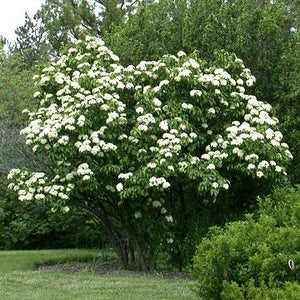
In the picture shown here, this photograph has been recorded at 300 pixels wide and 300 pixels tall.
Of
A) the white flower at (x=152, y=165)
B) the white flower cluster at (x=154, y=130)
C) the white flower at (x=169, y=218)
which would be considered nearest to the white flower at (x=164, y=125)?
the white flower cluster at (x=154, y=130)

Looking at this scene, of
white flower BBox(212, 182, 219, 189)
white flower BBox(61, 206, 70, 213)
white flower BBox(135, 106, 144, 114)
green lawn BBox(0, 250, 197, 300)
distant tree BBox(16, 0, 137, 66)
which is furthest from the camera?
distant tree BBox(16, 0, 137, 66)

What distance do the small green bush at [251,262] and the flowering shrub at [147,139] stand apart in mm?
2972

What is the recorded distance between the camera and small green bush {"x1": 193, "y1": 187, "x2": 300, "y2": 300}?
5.73 meters

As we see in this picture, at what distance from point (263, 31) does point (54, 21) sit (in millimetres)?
16888

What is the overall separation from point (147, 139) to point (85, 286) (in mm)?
2571

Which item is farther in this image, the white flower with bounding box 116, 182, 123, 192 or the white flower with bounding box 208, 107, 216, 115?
the white flower with bounding box 208, 107, 216, 115

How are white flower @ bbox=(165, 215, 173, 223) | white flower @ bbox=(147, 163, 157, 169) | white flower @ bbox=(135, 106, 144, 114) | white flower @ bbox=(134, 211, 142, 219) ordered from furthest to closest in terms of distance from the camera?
1. white flower @ bbox=(134, 211, 142, 219)
2. white flower @ bbox=(165, 215, 173, 223)
3. white flower @ bbox=(135, 106, 144, 114)
4. white flower @ bbox=(147, 163, 157, 169)

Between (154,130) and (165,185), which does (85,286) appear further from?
(154,130)

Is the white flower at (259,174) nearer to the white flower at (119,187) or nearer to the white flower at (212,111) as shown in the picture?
the white flower at (212,111)

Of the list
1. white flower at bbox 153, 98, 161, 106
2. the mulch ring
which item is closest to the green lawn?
the mulch ring

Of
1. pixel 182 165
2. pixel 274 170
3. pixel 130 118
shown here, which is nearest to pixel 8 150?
pixel 130 118

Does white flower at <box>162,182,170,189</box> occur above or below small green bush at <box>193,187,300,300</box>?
above

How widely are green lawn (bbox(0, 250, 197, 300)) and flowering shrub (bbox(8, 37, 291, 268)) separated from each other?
1.20m

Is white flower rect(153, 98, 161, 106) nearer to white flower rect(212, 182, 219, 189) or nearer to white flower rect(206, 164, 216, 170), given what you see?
white flower rect(206, 164, 216, 170)
